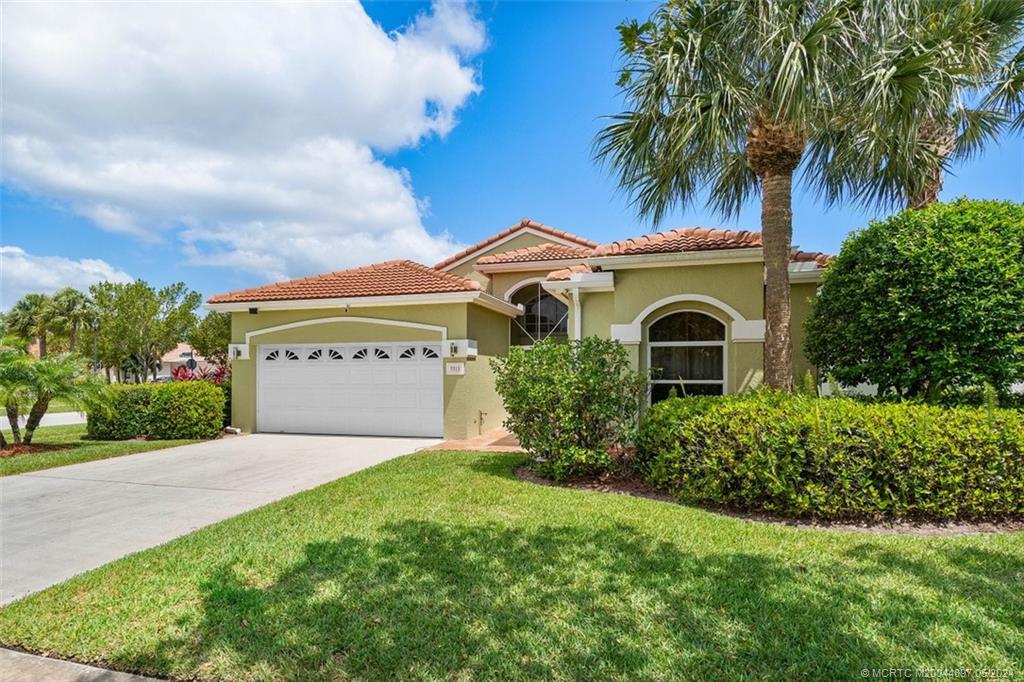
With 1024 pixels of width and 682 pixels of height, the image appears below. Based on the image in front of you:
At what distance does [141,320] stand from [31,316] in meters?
18.8

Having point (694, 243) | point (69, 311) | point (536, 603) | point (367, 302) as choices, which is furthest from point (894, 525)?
point (69, 311)

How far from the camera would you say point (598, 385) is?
8.13 metres

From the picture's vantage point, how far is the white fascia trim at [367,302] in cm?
1309

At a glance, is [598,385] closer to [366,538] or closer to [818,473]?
[818,473]

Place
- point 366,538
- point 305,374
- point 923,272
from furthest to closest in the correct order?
point 305,374 < point 923,272 < point 366,538

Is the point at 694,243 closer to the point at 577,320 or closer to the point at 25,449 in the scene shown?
the point at 577,320

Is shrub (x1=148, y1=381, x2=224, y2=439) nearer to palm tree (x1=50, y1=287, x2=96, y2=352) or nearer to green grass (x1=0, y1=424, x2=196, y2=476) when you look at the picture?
green grass (x1=0, y1=424, x2=196, y2=476)

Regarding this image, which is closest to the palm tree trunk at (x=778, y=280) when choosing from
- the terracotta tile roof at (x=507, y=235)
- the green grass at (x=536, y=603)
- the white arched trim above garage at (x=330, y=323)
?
the green grass at (x=536, y=603)

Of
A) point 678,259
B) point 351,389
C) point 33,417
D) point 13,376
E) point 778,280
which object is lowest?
point 33,417

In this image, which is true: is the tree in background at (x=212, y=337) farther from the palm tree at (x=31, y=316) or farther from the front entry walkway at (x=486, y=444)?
the front entry walkway at (x=486, y=444)

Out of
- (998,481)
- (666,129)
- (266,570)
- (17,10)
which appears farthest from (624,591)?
(17,10)

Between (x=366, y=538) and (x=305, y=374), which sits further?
(x=305, y=374)

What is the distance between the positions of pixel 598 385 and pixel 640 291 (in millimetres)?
3309

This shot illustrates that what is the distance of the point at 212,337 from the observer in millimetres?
28547
